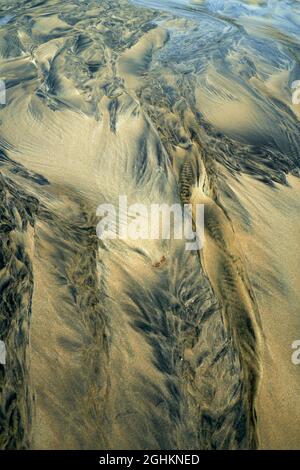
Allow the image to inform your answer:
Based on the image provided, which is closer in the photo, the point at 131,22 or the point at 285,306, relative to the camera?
the point at 285,306

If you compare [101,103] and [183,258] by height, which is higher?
[101,103]

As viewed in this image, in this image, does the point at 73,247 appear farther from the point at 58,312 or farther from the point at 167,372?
the point at 167,372

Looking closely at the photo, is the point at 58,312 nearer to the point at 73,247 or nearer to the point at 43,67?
the point at 73,247

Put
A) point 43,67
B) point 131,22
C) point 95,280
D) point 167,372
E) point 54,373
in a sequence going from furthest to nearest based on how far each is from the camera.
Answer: point 131,22
point 43,67
point 95,280
point 167,372
point 54,373

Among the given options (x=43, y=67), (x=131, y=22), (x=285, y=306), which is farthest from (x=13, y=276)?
(x=131, y=22)
